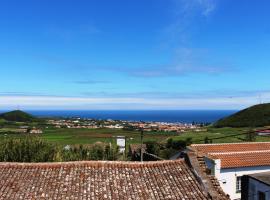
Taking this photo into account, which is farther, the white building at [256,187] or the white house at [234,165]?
the white house at [234,165]

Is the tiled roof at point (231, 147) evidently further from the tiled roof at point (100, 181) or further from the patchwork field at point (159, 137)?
the tiled roof at point (100, 181)

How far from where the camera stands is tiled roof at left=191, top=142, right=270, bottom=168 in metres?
37.0

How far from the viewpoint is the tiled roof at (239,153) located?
37.0 metres

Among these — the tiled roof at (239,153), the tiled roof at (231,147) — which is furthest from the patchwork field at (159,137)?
the tiled roof at (239,153)

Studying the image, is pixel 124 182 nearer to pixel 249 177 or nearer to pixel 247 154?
pixel 249 177

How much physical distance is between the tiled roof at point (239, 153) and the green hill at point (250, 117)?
67.8 m

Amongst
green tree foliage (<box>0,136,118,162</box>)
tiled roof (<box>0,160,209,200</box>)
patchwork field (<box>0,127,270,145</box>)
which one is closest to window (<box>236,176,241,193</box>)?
green tree foliage (<box>0,136,118,162</box>)

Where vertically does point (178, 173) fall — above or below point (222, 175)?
above

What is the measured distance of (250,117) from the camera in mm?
117875

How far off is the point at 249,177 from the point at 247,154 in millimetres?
7244

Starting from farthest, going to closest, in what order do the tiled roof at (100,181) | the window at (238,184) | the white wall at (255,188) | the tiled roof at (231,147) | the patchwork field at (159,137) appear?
the patchwork field at (159,137) < the tiled roof at (231,147) < the window at (238,184) < the white wall at (255,188) < the tiled roof at (100,181)

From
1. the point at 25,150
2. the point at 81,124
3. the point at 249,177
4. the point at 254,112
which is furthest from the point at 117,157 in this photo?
the point at 254,112

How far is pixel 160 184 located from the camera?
1683cm

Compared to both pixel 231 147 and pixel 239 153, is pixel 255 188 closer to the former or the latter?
pixel 239 153
